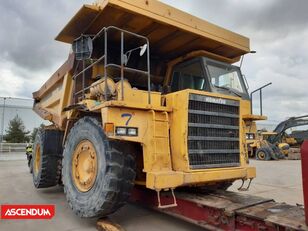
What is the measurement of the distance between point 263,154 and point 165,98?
17138 mm

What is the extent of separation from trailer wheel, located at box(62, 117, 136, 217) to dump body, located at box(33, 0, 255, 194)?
247mm

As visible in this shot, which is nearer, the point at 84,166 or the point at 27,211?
the point at 84,166

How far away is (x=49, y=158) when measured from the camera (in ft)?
21.7

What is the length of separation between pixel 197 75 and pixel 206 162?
1.64 m

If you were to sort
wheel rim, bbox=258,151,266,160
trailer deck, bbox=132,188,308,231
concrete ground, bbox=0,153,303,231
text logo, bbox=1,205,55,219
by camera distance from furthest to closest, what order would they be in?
wheel rim, bbox=258,151,266,160
text logo, bbox=1,205,55,219
concrete ground, bbox=0,153,303,231
trailer deck, bbox=132,188,308,231

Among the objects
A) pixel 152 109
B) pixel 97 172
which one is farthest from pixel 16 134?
pixel 152 109

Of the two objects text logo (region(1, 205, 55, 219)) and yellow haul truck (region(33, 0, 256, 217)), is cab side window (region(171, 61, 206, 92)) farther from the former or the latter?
text logo (region(1, 205, 55, 219))

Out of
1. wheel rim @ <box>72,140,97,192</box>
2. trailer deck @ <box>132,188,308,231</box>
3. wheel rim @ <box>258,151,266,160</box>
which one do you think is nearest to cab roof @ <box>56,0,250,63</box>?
wheel rim @ <box>72,140,97,192</box>

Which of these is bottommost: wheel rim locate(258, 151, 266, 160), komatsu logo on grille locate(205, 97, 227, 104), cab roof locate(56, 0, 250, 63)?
wheel rim locate(258, 151, 266, 160)

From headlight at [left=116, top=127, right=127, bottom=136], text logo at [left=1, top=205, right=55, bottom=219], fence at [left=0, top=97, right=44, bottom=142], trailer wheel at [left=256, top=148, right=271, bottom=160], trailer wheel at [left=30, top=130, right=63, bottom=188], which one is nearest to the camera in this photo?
headlight at [left=116, top=127, right=127, bottom=136]

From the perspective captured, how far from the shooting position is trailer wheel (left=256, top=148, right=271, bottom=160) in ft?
62.8

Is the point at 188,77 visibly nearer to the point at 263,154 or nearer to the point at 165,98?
the point at 165,98

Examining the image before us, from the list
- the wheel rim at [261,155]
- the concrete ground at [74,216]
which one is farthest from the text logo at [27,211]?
the wheel rim at [261,155]

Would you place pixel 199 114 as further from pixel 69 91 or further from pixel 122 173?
pixel 69 91
